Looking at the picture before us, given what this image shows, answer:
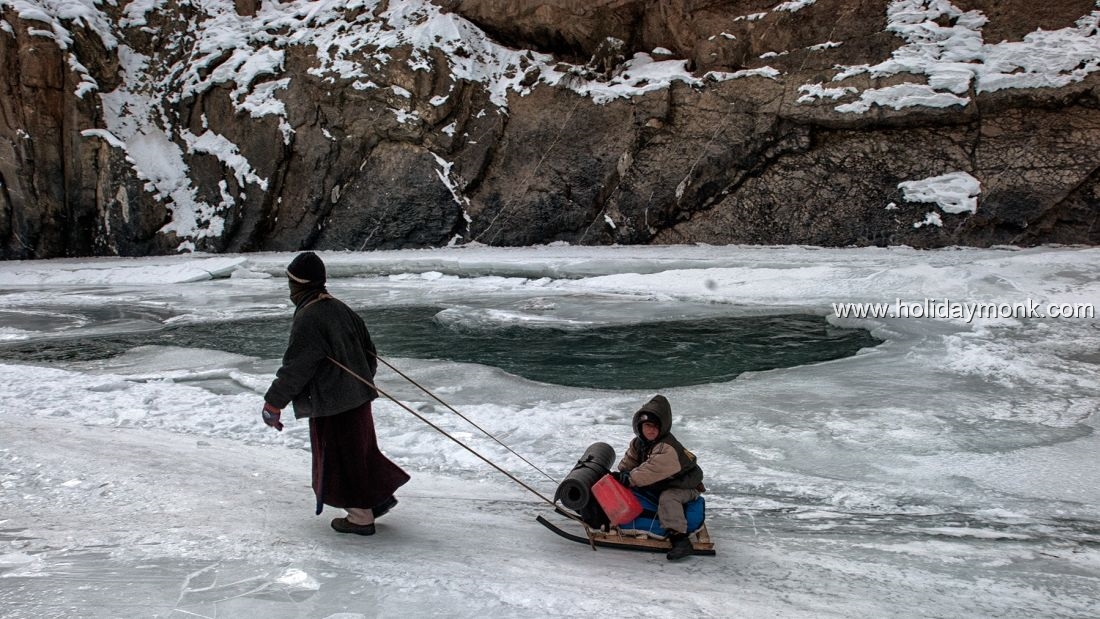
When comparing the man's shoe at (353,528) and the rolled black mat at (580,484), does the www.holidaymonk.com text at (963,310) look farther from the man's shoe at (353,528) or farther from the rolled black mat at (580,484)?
the man's shoe at (353,528)

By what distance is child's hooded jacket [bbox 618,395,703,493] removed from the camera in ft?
12.0

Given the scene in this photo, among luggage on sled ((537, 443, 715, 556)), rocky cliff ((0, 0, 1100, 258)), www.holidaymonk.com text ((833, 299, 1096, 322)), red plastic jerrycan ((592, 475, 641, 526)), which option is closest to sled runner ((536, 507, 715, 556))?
luggage on sled ((537, 443, 715, 556))

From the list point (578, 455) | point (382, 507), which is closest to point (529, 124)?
point (578, 455)

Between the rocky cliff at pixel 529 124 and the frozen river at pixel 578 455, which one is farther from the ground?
the rocky cliff at pixel 529 124

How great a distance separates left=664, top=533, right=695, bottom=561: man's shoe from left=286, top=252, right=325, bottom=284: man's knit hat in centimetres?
230

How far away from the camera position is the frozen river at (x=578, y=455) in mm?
3260

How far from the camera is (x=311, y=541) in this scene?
3.75m

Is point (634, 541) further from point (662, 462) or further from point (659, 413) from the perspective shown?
point (659, 413)

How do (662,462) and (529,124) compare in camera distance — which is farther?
(529,124)

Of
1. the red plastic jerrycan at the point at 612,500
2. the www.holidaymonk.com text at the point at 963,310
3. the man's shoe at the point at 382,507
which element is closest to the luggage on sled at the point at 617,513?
the red plastic jerrycan at the point at 612,500

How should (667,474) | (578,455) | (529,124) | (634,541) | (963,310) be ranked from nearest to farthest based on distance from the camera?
(667,474)
(634,541)
(578,455)
(963,310)
(529,124)

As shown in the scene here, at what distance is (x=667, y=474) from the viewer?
3.66m

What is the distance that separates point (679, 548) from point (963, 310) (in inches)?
360

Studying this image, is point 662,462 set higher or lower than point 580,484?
higher
